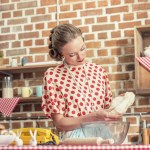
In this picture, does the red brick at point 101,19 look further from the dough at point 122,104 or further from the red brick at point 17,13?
the dough at point 122,104

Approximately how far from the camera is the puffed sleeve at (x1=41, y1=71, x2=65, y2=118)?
6.40 ft

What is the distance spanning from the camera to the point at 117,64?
3418 millimetres

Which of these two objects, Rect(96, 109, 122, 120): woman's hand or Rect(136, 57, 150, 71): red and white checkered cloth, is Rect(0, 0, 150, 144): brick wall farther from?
Rect(96, 109, 122, 120): woman's hand

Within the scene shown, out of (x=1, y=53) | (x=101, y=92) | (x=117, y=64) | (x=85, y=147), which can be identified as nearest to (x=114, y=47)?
(x=117, y=64)

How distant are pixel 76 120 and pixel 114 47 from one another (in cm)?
172

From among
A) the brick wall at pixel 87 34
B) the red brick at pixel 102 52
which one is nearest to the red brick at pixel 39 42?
the brick wall at pixel 87 34

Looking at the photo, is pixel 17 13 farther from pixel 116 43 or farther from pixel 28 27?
pixel 116 43

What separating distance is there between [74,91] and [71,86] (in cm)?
4

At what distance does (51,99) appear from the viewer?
6.47 feet

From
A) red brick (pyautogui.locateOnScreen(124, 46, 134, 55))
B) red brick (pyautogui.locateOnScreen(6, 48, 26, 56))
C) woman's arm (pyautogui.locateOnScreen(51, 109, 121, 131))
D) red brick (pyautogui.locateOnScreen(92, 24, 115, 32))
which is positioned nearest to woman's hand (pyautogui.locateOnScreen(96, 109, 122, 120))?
woman's arm (pyautogui.locateOnScreen(51, 109, 121, 131))

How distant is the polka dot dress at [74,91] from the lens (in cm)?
198

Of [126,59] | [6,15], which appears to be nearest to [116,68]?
[126,59]

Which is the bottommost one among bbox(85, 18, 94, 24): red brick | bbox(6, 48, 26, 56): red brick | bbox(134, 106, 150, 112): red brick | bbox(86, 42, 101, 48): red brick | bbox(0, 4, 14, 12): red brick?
A: bbox(134, 106, 150, 112): red brick

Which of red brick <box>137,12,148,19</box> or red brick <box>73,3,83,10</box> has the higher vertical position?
red brick <box>73,3,83,10</box>
